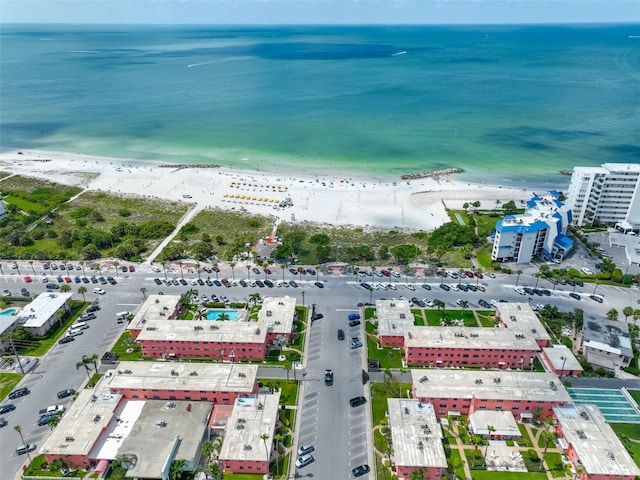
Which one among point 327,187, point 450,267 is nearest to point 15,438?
point 450,267

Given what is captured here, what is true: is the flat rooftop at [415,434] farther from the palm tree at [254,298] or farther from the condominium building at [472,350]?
the palm tree at [254,298]

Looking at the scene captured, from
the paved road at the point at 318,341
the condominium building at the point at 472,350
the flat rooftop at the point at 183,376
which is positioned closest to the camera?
the paved road at the point at 318,341

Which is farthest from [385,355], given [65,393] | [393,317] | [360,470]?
[65,393]

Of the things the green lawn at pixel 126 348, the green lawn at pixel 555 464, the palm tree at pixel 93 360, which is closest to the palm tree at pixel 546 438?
the green lawn at pixel 555 464

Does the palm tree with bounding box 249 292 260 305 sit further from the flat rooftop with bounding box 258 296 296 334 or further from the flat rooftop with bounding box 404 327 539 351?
the flat rooftop with bounding box 404 327 539 351

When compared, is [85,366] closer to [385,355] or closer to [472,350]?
[385,355]

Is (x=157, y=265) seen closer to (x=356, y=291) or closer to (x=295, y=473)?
(x=356, y=291)

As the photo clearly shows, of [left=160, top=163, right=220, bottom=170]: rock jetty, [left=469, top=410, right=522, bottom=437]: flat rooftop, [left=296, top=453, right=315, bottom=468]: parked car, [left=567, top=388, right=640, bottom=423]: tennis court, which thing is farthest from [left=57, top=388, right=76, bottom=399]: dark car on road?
[left=160, top=163, right=220, bottom=170]: rock jetty
